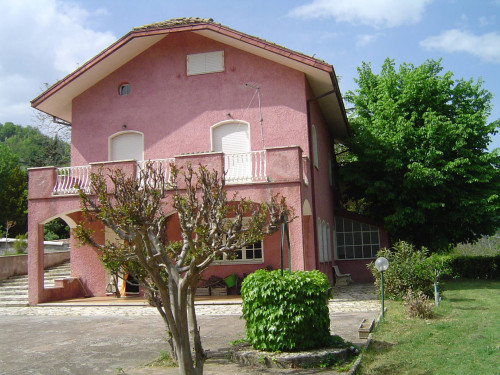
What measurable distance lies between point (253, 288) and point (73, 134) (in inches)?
489

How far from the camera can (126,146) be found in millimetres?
17609

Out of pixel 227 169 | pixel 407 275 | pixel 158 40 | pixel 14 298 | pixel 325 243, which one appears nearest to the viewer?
pixel 407 275

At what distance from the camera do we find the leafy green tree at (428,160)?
19047mm

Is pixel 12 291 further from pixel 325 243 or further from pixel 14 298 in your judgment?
pixel 325 243

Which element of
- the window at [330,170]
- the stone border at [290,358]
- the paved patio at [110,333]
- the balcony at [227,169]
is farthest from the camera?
the window at [330,170]

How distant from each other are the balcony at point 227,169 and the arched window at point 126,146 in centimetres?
131

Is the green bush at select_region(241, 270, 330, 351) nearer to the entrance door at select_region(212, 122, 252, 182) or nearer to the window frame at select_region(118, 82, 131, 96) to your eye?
the entrance door at select_region(212, 122, 252, 182)

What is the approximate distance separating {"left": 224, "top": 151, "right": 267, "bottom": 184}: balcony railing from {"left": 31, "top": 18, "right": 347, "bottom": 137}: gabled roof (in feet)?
9.91

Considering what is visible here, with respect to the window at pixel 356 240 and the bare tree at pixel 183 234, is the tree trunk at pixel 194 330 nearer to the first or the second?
the bare tree at pixel 183 234

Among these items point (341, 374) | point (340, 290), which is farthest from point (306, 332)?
point (340, 290)

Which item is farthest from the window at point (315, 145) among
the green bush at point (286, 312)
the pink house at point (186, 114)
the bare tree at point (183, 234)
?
the bare tree at point (183, 234)

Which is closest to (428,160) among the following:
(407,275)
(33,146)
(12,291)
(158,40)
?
(407,275)

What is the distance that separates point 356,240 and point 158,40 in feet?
35.5

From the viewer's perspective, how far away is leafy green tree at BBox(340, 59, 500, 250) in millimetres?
19047
